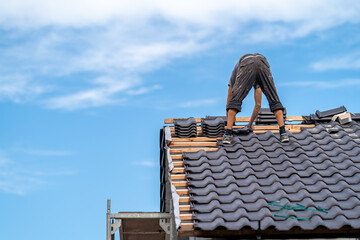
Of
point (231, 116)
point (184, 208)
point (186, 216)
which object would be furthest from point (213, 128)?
point (186, 216)

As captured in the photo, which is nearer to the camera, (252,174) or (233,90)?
(252,174)

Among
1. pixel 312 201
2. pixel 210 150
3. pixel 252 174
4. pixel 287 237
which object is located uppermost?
pixel 210 150

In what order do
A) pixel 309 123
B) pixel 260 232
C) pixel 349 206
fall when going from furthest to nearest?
pixel 309 123
pixel 349 206
pixel 260 232

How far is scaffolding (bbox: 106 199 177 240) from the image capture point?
1333 centimetres

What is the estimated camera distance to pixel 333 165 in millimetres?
13641

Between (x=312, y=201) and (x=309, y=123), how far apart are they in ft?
15.7

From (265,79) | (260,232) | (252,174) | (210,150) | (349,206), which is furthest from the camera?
(265,79)

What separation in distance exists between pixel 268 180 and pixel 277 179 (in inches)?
7.7

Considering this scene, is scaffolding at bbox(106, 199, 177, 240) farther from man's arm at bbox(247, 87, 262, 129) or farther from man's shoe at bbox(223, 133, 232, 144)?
man's arm at bbox(247, 87, 262, 129)

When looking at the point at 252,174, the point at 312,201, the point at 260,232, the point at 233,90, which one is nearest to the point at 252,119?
the point at 233,90

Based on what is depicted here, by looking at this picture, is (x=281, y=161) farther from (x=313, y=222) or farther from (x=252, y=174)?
(x=313, y=222)

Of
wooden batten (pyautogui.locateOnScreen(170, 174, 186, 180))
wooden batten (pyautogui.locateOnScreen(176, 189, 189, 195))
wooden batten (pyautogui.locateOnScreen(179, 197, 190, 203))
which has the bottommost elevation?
wooden batten (pyautogui.locateOnScreen(179, 197, 190, 203))

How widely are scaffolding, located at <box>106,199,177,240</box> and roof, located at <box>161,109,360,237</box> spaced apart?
99cm

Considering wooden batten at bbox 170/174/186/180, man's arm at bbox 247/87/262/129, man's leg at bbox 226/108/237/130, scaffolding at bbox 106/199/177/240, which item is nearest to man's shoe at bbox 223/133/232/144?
man's leg at bbox 226/108/237/130
